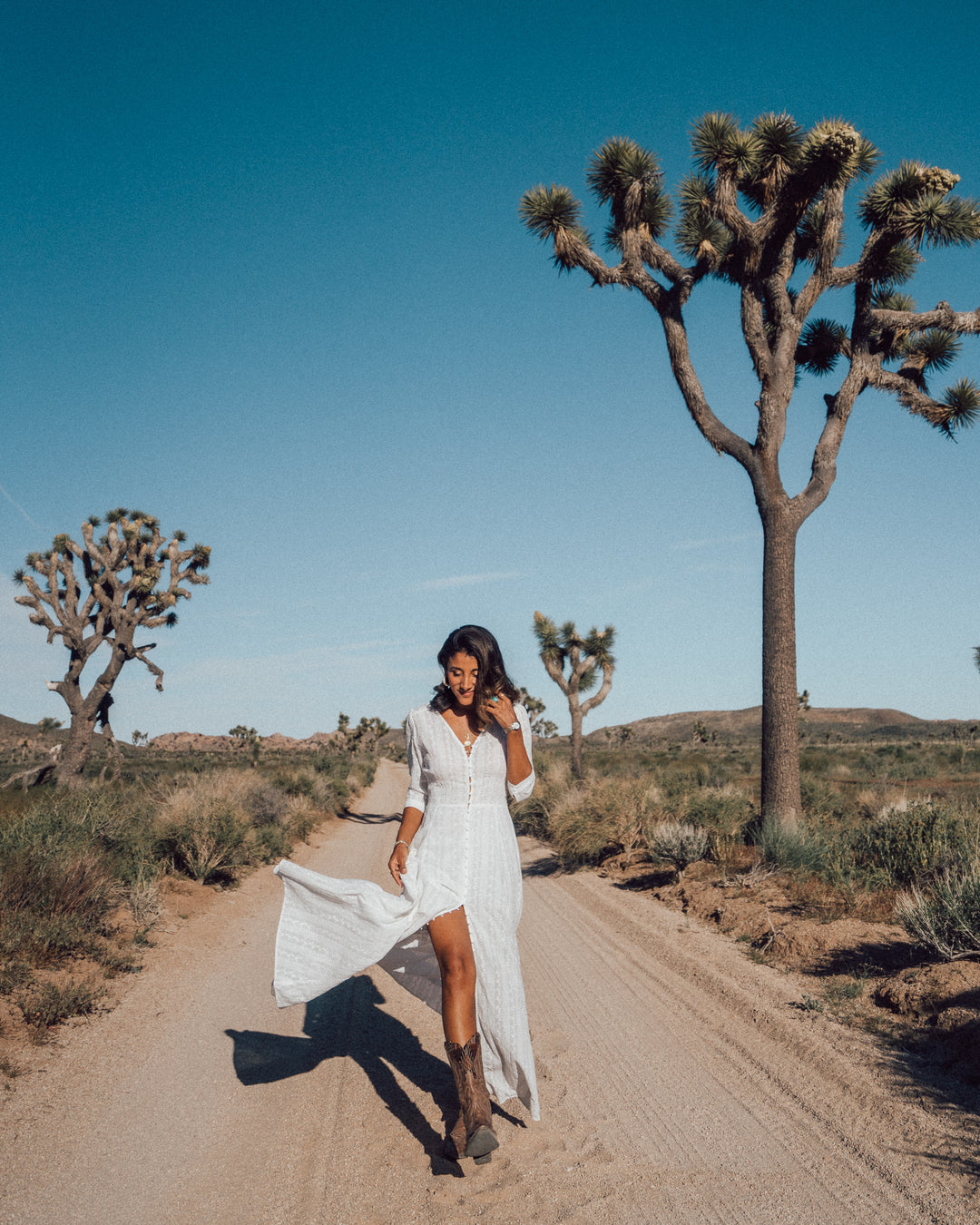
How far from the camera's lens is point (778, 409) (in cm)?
962

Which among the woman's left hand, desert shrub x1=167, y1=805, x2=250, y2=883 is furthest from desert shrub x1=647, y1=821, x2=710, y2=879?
the woman's left hand

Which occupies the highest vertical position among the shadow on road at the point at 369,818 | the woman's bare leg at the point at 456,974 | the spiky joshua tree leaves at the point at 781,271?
the spiky joshua tree leaves at the point at 781,271

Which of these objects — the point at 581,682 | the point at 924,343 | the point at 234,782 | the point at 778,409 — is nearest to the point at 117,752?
the point at 234,782

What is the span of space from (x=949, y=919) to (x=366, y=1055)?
12.2ft

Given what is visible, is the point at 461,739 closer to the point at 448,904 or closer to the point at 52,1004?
the point at 448,904

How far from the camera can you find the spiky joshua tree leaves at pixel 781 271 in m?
9.27

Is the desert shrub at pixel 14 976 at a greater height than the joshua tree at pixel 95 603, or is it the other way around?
the joshua tree at pixel 95 603

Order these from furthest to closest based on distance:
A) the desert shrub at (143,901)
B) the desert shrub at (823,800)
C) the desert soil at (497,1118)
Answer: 1. the desert shrub at (823,800)
2. the desert shrub at (143,901)
3. the desert soil at (497,1118)

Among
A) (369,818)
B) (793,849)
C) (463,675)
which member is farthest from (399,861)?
(369,818)

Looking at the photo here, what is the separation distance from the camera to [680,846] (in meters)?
8.99

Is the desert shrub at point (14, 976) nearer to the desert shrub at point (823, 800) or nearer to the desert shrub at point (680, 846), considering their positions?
the desert shrub at point (680, 846)

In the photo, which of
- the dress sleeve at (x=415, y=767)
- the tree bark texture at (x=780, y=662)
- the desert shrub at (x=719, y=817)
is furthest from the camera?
the desert shrub at (x=719, y=817)

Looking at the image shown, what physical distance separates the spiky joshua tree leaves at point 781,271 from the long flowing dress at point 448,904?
6.56 metres

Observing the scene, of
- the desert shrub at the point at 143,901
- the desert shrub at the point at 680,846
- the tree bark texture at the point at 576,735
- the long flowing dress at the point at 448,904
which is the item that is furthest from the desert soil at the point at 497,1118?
the tree bark texture at the point at 576,735
